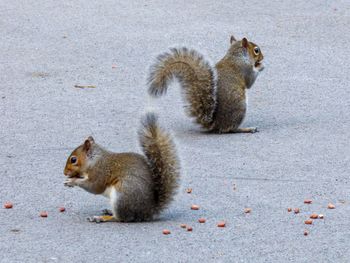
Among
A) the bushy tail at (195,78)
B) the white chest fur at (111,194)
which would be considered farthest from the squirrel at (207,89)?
the white chest fur at (111,194)

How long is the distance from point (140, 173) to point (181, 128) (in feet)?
8.36

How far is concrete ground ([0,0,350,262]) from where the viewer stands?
5602 millimetres

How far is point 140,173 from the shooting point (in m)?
5.85

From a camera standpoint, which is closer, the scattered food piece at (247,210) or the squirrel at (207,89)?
the scattered food piece at (247,210)

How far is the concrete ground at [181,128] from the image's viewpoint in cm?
560

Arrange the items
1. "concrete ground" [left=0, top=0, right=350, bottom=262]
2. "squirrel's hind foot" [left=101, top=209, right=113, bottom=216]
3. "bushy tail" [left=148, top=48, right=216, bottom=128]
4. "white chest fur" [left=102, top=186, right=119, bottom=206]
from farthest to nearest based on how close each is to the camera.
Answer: "bushy tail" [left=148, top=48, right=216, bottom=128]
"squirrel's hind foot" [left=101, top=209, right=113, bottom=216]
"white chest fur" [left=102, top=186, right=119, bottom=206]
"concrete ground" [left=0, top=0, right=350, bottom=262]

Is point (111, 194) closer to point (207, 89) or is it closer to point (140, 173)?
point (140, 173)

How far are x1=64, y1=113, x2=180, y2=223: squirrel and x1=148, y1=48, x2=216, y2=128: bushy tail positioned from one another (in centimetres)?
211

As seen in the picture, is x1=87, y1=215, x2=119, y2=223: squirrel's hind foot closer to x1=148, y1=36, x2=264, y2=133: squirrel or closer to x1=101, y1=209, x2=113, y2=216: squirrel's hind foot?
x1=101, y1=209, x2=113, y2=216: squirrel's hind foot

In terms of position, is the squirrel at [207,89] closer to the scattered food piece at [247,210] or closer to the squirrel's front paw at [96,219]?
the scattered food piece at [247,210]

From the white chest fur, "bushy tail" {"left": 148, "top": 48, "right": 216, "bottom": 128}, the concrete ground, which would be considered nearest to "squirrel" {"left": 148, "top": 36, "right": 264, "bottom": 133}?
"bushy tail" {"left": 148, "top": 48, "right": 216, "bottom": 128}

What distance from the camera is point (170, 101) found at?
9.15 m

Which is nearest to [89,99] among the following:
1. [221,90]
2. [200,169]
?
[221,90]

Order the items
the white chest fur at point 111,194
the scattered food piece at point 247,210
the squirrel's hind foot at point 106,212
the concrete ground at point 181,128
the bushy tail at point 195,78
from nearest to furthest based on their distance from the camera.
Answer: the concrete ground at point 181,128 → the white chest fur at point 111,194 → the squirrel's hind foot at point 106,212 → the scattered food piece at point 247,210 → the bushy tail at point 195,78
